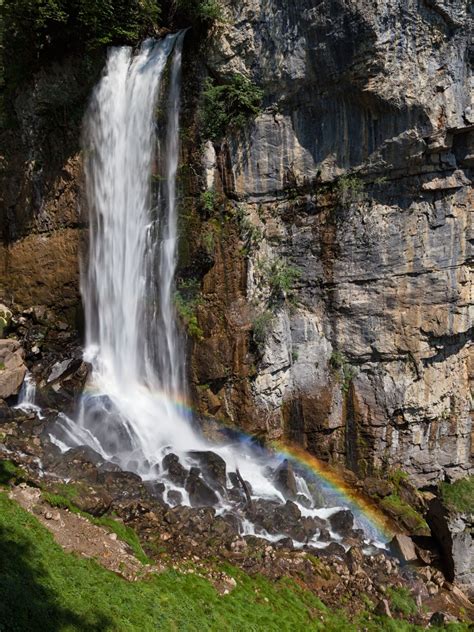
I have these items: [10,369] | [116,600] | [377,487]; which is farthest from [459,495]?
[10,369]

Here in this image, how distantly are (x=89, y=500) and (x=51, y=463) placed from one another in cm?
182

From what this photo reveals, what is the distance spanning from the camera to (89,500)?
9.66 metres

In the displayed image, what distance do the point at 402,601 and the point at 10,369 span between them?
36.6 feet

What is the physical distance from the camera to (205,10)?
13234 mm

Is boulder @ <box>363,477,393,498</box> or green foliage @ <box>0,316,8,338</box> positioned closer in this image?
boulder @ <box>363,477,393,498</box>

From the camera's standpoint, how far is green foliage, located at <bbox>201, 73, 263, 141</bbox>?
1363 cm

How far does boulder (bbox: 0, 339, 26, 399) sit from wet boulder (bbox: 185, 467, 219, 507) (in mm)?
5470

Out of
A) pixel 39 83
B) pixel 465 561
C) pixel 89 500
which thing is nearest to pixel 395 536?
pixel 465 561

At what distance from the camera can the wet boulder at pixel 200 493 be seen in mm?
11637

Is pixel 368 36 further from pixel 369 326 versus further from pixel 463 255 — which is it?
pixel 369 326

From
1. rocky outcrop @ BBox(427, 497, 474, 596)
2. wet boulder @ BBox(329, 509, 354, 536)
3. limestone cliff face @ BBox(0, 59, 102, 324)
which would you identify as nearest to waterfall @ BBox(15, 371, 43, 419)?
limestone cliff face @ BBox(0, 59, 102, 324)

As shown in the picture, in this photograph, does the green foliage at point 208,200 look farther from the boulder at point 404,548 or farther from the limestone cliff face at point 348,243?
the boulder at point 404,548

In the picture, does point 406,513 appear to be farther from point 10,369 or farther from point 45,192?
point 45,192

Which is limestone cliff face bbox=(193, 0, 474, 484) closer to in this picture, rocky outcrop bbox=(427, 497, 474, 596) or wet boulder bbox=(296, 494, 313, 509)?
wet boulder bbox=(296, 494, 313, 509)
